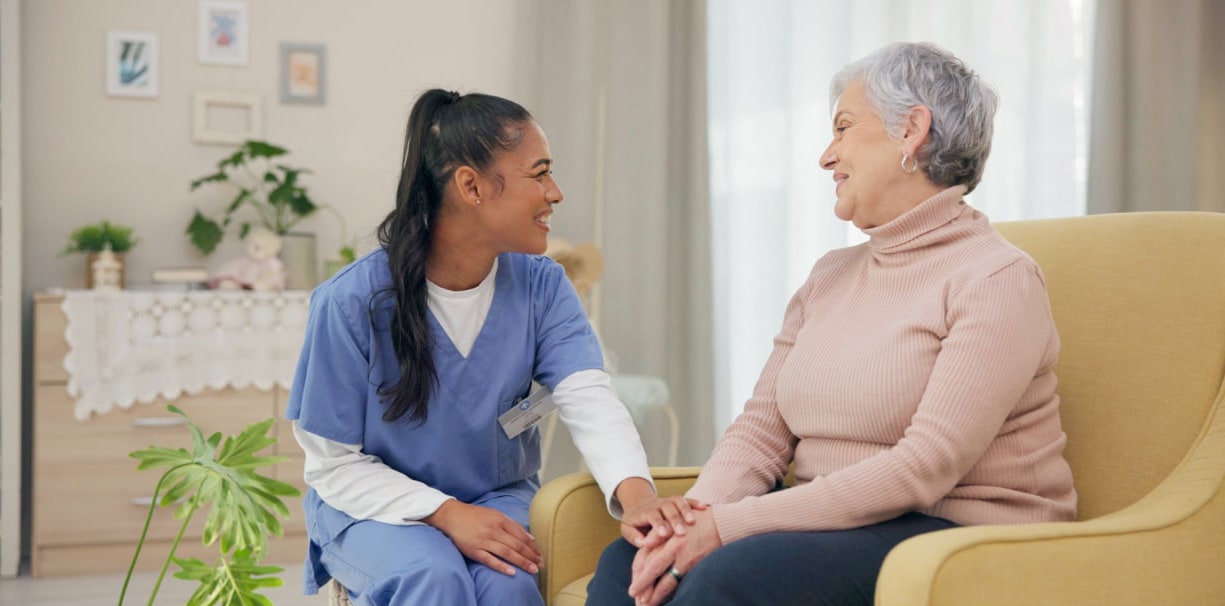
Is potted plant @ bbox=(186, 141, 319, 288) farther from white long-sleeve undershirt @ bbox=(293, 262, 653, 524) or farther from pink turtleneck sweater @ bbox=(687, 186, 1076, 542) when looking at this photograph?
pink turtleneck sweater @ bbox=(687, 186, 1076, 542)

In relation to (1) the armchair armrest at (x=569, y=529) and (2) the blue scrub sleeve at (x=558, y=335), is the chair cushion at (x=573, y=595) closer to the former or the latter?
(1) the armchair armrest at (x=569, y=529)

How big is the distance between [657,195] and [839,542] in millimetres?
2783

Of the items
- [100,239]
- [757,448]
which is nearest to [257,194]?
[100,239]

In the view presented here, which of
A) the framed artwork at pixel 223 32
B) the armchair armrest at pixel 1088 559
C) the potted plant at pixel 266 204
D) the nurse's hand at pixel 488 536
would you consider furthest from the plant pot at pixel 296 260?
the armchair armrest at pixel 1088 559

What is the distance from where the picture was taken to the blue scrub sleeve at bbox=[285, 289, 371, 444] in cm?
160

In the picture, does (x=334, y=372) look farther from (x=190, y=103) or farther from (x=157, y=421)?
(x=190, y=103)

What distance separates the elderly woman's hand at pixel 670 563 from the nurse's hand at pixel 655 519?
0.02 meters

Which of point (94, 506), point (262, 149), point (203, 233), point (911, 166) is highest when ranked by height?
point (262, 149)

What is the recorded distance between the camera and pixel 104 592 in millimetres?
3076

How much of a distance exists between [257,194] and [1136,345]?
9.88ft

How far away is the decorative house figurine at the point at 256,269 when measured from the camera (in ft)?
11.6

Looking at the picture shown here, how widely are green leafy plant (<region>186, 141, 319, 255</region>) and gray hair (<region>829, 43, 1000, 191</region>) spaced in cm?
256

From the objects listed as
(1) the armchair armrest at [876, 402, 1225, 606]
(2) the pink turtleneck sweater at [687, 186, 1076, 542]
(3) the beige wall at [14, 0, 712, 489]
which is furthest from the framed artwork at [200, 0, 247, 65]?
(1) the armchair armrest at [876, 402, 1225, 606]

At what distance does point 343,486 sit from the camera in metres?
1.61
